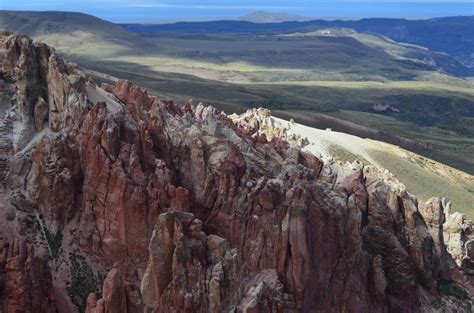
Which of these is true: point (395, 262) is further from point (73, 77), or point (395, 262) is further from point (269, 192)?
point (73, 77)

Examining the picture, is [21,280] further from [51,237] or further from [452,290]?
[452,290]

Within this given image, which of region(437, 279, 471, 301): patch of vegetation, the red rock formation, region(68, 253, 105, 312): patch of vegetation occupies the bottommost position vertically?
region(437, 279, 471, 301): patch of vegetation

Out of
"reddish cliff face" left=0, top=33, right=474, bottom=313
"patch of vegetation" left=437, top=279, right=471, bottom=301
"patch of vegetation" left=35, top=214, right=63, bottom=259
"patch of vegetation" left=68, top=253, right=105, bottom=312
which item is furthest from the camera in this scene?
"patch of vegetation" left=437, top=279, right=471, bottom=301

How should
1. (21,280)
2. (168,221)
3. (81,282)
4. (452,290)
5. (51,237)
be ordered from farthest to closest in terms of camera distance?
1. (452,290)
2. (51,237)
3. (81,282)
4. (168,221)
5. (21,280)

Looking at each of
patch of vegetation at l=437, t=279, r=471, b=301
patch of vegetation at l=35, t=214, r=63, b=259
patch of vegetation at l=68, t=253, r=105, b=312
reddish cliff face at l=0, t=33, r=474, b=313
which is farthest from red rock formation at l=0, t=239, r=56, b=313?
patch of vegetation at l=437, t=279, r=471, b=301

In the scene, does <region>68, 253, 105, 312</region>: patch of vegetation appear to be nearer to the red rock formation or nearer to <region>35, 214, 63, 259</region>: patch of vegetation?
<region>35, 214, 63, 259</region>: patch of vegetation

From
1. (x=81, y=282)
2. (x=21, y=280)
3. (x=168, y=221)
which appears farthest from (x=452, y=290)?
(x=21, y=280)
